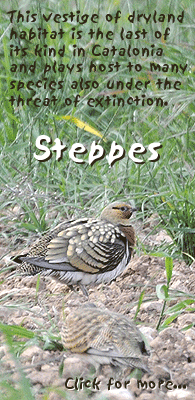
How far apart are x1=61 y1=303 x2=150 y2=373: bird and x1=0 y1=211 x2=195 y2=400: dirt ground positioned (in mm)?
58

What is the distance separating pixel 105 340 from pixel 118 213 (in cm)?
138

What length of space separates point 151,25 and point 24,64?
1104 millimetres

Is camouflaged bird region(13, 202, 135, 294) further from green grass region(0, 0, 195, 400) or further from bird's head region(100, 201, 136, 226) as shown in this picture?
green grass region(0, 0, 195, 400)

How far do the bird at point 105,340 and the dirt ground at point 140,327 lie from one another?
0.19 ft

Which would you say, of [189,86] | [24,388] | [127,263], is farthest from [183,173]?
[24,388]

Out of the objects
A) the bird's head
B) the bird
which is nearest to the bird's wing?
the bird's head

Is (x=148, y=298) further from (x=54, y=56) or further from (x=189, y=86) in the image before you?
(x=54, y=56)

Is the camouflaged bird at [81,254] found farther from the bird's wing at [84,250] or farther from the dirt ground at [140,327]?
the dirt ground at [140,327]

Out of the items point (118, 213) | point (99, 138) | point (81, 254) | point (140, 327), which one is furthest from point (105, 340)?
point (99, 138)

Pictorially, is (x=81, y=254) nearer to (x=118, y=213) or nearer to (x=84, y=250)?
(x=84, y=250)

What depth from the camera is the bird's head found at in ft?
12.7

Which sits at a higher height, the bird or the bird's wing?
the bird

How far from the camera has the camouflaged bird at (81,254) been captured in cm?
351

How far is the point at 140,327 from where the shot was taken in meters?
3.10
